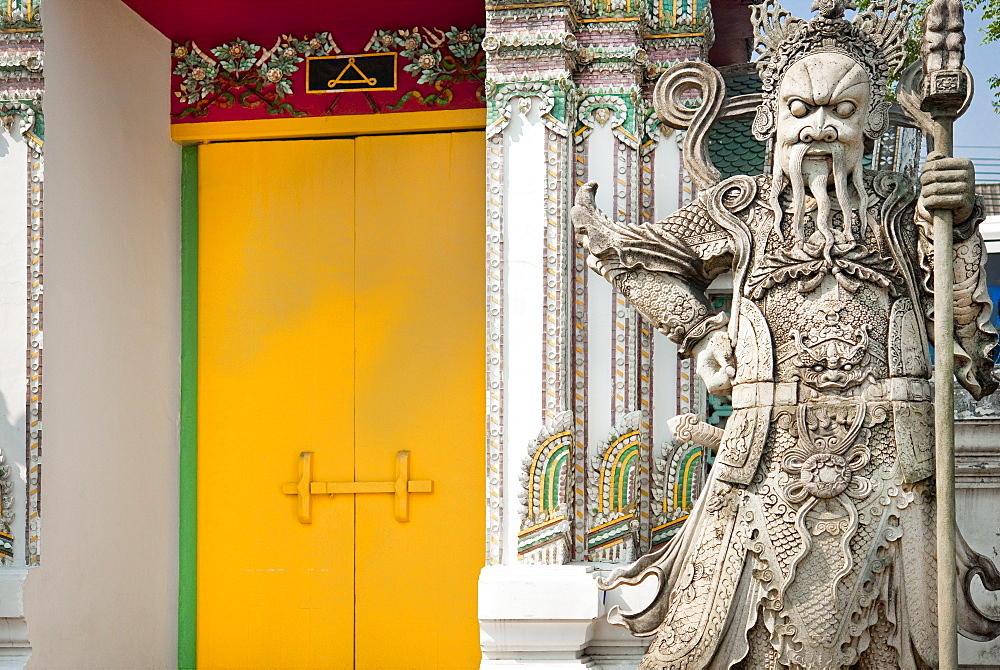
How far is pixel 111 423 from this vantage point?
6.40 metres

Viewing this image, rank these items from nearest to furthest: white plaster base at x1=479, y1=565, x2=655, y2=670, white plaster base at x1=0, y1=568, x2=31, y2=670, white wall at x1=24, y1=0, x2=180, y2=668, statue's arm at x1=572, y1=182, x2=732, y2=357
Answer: statue's arm at x1=572, y1=182, x2=732, y2=357, white plaster base at x1=479, y1=565, x2=655, y2=670, white plaster base at x1=0, y1=568, x2=31, y2=670, white wall at x1=24, y1=0, x2=180, y2=668

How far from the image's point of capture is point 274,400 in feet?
22.0

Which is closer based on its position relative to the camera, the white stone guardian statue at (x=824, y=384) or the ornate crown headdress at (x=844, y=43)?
the white stone guardian statue at (x=824, y=384)

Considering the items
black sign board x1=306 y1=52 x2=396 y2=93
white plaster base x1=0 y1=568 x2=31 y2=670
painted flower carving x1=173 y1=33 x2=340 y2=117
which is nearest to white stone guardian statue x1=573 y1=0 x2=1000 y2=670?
black sign board x1=306 y1=52 x2=396 y2=93

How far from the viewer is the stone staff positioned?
172 inches

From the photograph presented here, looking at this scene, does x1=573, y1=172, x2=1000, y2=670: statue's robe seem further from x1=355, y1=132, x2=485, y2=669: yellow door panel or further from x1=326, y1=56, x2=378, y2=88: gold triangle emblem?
x1=326, y1=56, x2=378, y2=88: gold triangle emblem

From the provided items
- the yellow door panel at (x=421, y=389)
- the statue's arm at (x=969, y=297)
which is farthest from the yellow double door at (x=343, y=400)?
the statue's arm at (x=969, y=297)

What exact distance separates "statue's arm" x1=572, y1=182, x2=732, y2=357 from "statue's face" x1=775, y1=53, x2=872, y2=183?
0.42 metres

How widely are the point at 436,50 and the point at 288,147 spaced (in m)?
0.87

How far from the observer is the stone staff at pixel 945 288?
4363 mm

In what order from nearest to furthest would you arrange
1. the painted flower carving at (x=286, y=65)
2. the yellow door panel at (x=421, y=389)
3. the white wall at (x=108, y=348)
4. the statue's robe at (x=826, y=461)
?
the statue's robe at (x=826, y=461), the white wall at (x=108, y=348), the yellow door panel at (x=421, y=389), the painted flower carving at (x=286, y=65)

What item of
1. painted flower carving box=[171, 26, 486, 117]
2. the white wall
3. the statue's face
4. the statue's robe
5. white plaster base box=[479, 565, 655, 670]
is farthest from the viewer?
painted flower carving box=[171, 26, 486, 117]

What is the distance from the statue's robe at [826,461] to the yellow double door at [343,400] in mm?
1821

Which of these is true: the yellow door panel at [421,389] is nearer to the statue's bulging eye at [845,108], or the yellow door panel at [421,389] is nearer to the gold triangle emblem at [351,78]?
the gold triangle emblem at [351,78]
